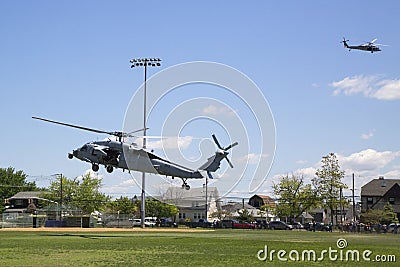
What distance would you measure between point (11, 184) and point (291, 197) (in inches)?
3252

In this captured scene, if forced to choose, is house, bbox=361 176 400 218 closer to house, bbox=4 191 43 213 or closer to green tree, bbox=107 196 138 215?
green tree, bbox=107 196 138 215

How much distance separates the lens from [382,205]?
13138cm

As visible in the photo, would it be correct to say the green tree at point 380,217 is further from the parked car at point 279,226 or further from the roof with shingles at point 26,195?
the roof with shingles at point 26,195

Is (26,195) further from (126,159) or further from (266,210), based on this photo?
(126,159)

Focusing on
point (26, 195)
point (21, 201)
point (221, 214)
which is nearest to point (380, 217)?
point (221, 214)

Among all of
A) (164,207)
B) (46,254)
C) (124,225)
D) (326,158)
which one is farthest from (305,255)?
(164,207)

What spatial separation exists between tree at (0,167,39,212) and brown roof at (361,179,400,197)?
87.7 m

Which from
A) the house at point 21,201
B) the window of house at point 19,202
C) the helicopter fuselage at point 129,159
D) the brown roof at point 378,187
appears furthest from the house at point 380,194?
the window of house at point 19,202

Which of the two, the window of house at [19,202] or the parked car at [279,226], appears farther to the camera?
the window of house at [19,202]

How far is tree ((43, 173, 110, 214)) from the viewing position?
433 ft

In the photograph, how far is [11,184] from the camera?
16588cm

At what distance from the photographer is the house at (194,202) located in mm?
136750

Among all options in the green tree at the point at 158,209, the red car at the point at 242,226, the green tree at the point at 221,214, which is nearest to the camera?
the red car at the point at 242,226

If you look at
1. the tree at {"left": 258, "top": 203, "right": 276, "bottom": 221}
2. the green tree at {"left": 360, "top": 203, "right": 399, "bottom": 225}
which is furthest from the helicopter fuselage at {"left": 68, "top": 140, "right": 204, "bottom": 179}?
the tree at {"left": 258, "top": 203, "right": 276, "bottom": 221}
